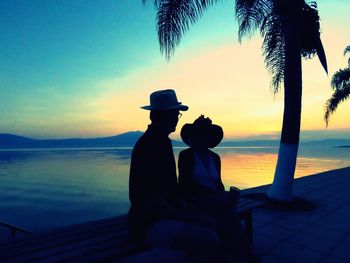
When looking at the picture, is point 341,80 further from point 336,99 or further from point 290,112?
point 290,112

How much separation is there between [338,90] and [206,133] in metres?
16.5

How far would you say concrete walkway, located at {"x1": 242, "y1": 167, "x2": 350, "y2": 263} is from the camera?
3.84 metres

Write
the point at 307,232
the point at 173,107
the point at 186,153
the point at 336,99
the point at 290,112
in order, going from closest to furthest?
the point at 173,107
the point at 186,153
the point at 307,232
the point at 290,112
the point at 336,99

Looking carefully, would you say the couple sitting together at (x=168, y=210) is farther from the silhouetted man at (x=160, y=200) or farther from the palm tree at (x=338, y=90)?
the palm tree at (x=338, y=90)

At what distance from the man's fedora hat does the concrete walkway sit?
2564 millimetres

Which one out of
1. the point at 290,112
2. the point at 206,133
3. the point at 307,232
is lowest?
the point at 307,232

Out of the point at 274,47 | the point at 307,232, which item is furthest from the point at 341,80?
the point at 307,232

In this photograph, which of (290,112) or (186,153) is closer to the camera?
(186,153)

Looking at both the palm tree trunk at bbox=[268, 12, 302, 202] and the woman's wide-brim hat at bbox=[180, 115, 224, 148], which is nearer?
the woman's wide-brim hat at bbox=[180, 115, 224, 148]

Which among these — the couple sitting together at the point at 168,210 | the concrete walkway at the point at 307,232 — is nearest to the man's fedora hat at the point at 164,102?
the couple sitting together at the point at 168,210

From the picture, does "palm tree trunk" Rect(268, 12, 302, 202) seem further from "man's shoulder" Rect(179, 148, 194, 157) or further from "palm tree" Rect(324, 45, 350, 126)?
"palm tree" Rect(324, 45, 350, 126)

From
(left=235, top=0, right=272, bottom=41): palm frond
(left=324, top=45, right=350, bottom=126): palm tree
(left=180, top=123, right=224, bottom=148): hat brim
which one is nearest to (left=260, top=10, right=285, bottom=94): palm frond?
(left=235, top=0, right=272, bottom=41): palm frond

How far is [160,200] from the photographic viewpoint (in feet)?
7.63

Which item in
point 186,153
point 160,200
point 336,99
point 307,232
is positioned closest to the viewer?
point 160,200
